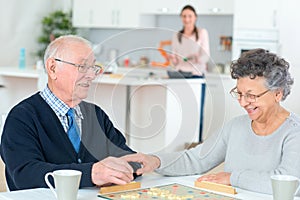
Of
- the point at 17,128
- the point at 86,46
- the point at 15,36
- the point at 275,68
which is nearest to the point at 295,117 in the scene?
the point at 275,68

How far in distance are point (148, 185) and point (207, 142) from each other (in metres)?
0.37

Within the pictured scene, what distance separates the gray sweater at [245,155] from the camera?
2.07 m

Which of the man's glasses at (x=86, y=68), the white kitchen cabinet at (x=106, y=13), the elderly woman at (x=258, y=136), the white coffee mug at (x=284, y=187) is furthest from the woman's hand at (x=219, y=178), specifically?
the white kitchen cabinet at (x=106, y=13)

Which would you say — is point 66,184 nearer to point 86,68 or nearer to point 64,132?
point 64,132

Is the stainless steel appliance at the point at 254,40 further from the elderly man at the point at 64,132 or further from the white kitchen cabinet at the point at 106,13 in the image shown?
the elderly man at the point at 64,132

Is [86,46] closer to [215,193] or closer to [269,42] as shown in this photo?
[215,193]

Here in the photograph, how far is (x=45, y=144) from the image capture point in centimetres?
210

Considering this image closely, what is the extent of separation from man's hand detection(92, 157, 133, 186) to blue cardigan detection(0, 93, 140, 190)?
23 millimetres

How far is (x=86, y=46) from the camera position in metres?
2.21

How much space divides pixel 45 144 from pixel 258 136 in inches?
28.7

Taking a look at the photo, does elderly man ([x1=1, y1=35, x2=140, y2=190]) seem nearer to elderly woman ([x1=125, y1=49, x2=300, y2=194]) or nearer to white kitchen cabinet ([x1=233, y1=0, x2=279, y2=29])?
elderly woman ([x1=125, y1=49, x2=300, y2=194])

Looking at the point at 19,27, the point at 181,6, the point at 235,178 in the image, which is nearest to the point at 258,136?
the point at 235,178

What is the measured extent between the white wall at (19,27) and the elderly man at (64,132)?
5104mm

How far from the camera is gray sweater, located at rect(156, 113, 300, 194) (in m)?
2.07
